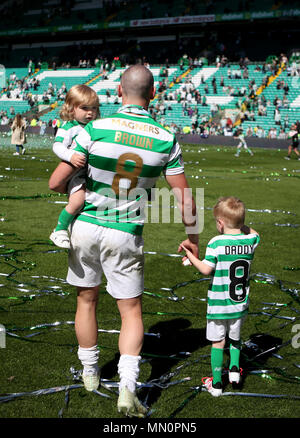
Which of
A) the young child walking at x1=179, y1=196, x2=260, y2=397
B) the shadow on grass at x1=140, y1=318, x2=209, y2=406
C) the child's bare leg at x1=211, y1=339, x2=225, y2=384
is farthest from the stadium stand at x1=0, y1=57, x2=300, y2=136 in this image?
the child's bare leg at x1=211, y1=339, x2=225, y2=384

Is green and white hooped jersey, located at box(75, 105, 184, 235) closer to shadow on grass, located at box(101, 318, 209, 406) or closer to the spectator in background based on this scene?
shadow on grass, located at box(101, 318, 209, 406)

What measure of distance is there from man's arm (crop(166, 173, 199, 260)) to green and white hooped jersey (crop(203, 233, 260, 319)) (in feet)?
0.55

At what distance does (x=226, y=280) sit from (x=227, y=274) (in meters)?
0.05

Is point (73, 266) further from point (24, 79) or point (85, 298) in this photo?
point (24, 79)

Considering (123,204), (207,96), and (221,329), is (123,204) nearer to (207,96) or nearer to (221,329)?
(221,329)

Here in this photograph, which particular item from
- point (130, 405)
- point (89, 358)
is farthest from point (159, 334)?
point (130, 405)

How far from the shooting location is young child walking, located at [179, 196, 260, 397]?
3775mm

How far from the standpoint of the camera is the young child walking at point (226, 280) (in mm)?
3775

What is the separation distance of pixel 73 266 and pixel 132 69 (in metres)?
1.45

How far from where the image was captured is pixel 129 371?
3.43m

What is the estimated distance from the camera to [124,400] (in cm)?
332

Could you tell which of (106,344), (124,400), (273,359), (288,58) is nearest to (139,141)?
(124,400)

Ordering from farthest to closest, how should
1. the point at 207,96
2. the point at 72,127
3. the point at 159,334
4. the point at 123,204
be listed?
the point at 207,96
the point at 159,334
the point at 72,127
the point at 123,204

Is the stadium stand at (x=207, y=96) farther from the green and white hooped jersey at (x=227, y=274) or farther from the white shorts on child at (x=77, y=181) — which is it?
the white shorts on child at (x=77, y=181)
